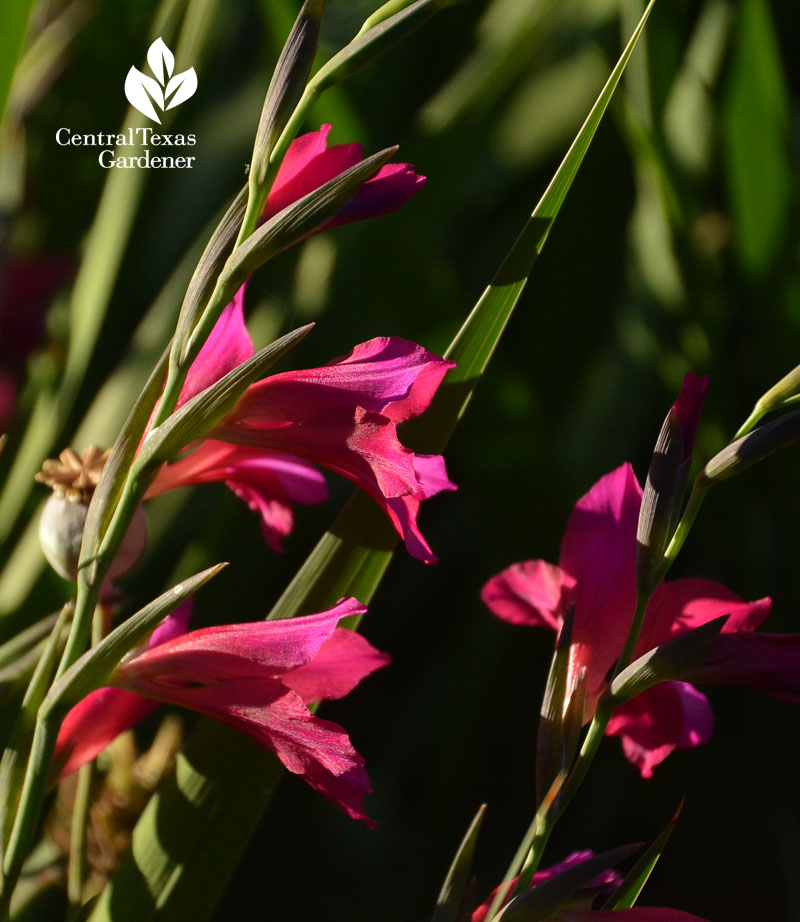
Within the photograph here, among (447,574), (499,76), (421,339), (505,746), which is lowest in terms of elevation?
(505,746)

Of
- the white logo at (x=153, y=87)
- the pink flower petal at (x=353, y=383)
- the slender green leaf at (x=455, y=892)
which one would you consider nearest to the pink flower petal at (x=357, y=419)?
the pink flower petal at (x=353, y=383)

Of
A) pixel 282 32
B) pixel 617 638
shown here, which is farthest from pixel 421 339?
pixel 617 638

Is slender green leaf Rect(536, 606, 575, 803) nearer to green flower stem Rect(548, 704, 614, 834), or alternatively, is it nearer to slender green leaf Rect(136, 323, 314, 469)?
green flower stem Rect(548, 704, 614, 834)

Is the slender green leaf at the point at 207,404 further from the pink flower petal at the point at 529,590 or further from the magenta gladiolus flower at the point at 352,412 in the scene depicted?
the pink flower petal at the point at 529,590

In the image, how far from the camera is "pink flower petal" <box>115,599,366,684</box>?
10.6 inches

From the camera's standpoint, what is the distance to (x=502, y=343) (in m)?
0.85

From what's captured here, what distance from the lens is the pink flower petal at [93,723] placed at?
12.6 inches

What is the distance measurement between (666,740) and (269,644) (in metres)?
0.16

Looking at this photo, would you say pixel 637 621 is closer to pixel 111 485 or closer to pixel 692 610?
pixel 692 610

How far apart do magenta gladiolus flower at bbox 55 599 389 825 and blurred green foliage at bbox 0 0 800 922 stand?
26 centimetres

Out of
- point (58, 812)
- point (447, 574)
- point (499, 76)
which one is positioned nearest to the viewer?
point (58, 812)

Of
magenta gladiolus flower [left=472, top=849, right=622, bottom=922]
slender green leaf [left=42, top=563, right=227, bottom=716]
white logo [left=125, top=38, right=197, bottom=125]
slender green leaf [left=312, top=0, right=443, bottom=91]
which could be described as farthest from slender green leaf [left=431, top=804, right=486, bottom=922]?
white logo [left=125, top=38, right=197, bottom=125]

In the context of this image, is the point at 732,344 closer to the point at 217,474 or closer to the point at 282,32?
the point at 282,32

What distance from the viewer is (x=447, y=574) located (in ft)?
2.73
